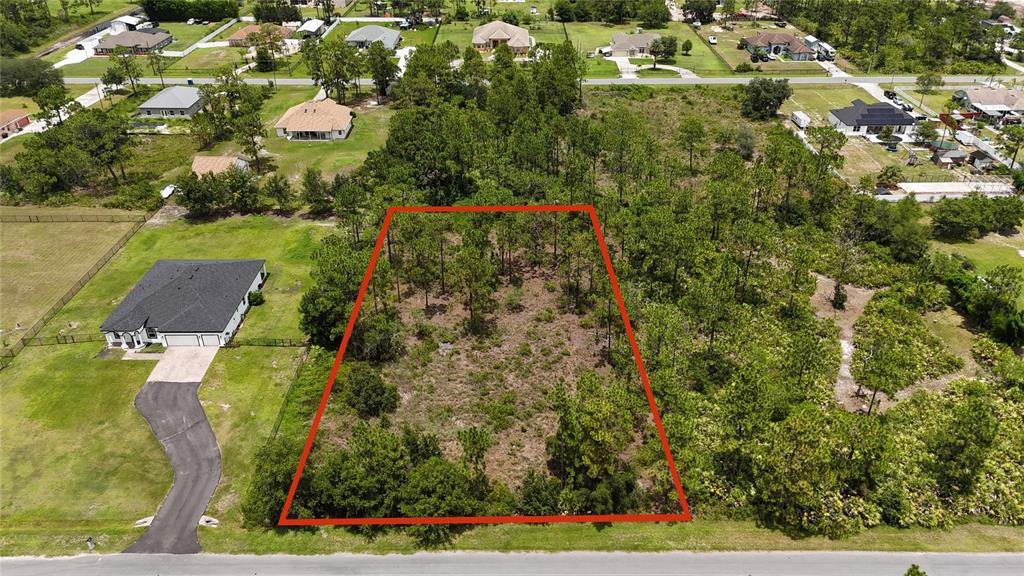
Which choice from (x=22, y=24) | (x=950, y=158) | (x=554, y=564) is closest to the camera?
(x=554, y=564)

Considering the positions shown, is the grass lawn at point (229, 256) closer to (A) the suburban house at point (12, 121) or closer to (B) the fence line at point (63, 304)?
(B) the fence line at point (63, 304)

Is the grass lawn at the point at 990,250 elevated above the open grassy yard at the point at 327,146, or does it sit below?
below

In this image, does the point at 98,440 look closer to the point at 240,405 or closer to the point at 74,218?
the point at 240,405

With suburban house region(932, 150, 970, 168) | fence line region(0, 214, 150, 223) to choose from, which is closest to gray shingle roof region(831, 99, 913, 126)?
suburban house region(932, 150, 970, 168)

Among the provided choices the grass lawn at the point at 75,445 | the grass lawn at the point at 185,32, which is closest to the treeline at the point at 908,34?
the grass lawn at the point at 75,445

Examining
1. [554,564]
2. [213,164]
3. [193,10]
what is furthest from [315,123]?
[193,10]
